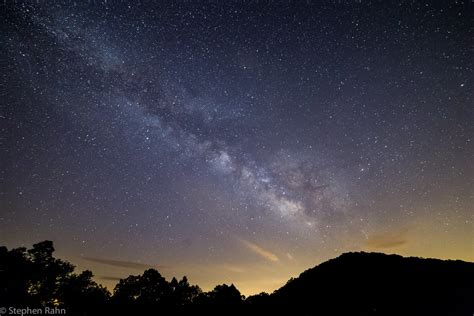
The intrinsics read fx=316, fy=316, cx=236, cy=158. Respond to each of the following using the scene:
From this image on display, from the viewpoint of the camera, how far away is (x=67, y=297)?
1441 inches

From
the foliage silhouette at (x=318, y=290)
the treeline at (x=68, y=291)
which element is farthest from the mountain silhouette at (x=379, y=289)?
the treeline at (x=68, y=291)

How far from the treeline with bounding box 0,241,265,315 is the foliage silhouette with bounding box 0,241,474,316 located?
3.4 inches

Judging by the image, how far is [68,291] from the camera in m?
37.3

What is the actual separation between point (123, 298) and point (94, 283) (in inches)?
186

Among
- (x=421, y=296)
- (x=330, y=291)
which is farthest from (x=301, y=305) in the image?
(x=421, y=296)

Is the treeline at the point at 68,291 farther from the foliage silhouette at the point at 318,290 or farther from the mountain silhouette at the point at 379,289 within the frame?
the mountain silhouette at the point at 379,289

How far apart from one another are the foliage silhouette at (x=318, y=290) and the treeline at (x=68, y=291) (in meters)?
0.09

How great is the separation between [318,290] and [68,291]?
28786 mm

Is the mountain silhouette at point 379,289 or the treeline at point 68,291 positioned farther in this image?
the treeline at point 68,291

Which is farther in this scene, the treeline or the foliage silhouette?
the treeline

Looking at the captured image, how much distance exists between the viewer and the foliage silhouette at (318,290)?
86.5 ft

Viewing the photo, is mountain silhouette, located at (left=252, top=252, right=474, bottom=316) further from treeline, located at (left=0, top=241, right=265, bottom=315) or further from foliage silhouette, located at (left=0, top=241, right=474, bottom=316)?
treeline, located at (left=0, top=241, right=265, bottom=315)

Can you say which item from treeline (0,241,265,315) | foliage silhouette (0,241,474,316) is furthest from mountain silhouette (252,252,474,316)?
treeline (0,241,265,315)

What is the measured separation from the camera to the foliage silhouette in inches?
1038
